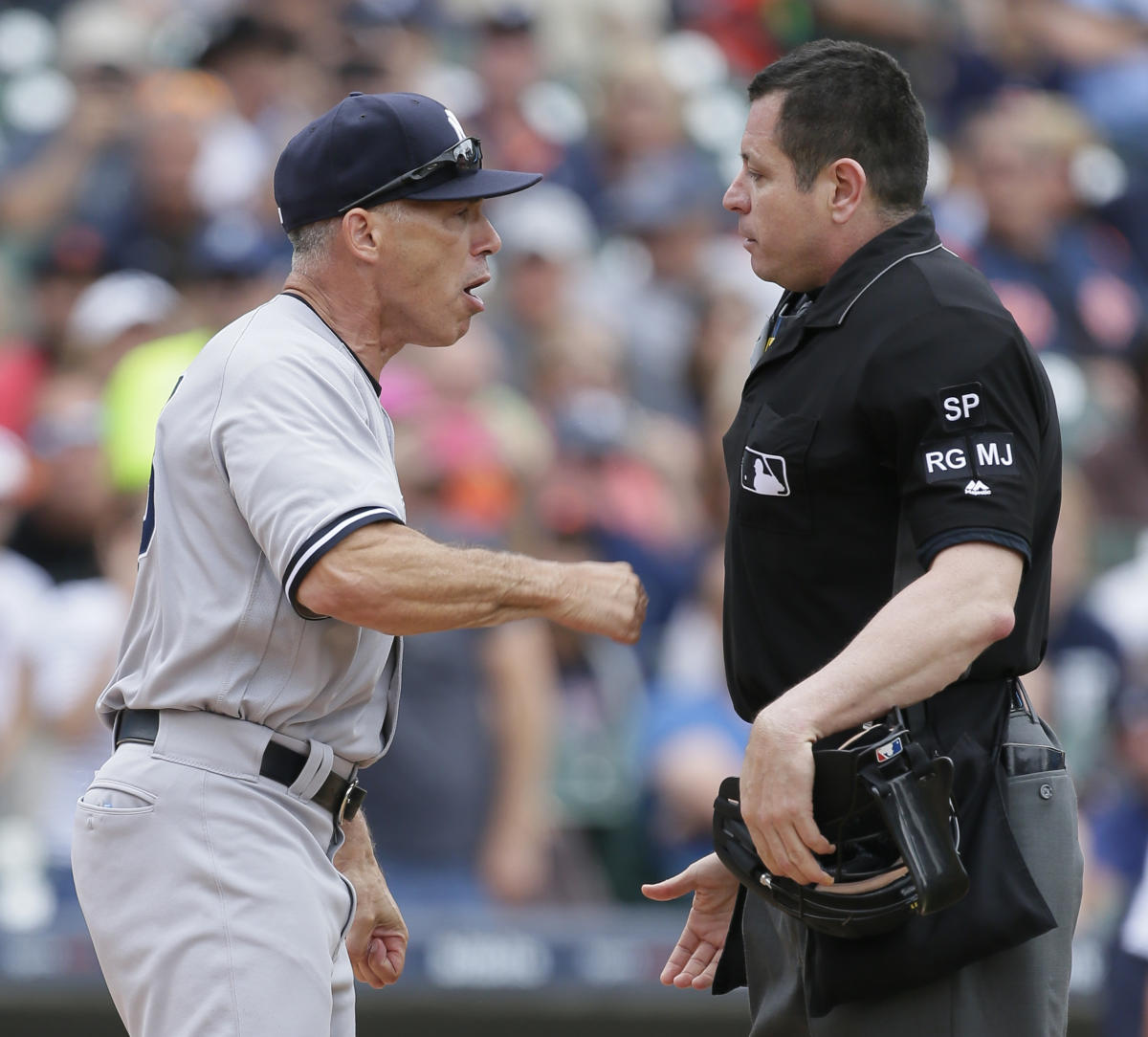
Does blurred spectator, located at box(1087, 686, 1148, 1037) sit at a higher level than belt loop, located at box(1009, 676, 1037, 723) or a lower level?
lower

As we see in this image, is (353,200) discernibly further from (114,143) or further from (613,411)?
(114,143)

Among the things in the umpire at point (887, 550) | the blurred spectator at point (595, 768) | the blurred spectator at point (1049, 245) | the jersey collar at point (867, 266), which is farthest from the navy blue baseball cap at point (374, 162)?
the blurred spectator at point (1049, 245)

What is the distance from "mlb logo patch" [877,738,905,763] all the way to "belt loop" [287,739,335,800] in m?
0.96

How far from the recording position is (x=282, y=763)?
2906 mm

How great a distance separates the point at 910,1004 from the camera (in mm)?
2713

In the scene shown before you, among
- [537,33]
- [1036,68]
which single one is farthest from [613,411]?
[1036,68]

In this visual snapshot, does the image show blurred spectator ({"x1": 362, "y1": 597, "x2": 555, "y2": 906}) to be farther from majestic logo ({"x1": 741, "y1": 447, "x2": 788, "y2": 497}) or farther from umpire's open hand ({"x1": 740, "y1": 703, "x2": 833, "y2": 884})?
umpire's open hand ({"x1": 740, "y1": 703, "x2": 833, "y2": 884})

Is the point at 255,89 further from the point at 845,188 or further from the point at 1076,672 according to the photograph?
the point at 845,188

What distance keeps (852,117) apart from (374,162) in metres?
0.84

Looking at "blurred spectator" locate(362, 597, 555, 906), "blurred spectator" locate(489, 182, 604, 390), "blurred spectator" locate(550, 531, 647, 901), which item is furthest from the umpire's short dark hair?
"blurred spectator" locate(489, 182, 604, 390)

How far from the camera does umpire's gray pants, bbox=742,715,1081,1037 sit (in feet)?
8.82

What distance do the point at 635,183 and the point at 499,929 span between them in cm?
416

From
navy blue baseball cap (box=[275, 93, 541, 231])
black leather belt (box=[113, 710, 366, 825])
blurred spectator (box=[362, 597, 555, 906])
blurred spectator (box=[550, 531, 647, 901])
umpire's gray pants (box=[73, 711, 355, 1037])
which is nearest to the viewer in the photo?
umpire's gray pants (box=[73, 711, 355, 1037])

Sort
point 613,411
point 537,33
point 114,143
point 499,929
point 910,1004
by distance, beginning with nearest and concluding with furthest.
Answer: point 910,1004
point 499,929
point 613,411
point 114,143
point 537,33
